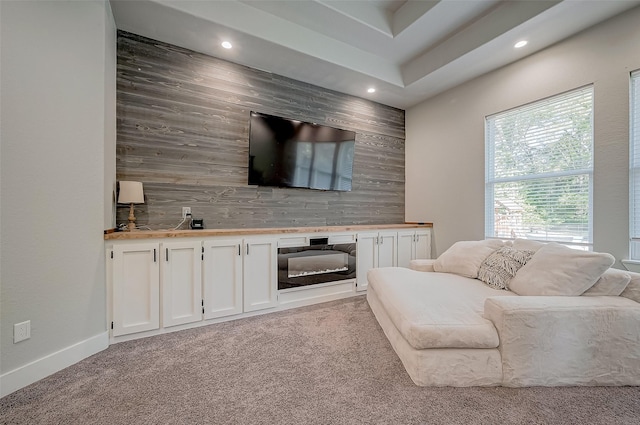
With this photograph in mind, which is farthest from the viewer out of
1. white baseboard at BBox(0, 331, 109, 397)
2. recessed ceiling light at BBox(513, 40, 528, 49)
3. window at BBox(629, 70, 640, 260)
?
recessed ceiling light at BBox(513, 40, 528, 49)

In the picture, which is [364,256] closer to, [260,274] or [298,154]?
[260,274]

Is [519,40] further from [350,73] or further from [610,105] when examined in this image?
[350,73]

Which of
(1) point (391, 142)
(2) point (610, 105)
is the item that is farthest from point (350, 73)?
(2) point (610, 105)

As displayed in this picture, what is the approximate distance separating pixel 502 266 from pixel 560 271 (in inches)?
19.3

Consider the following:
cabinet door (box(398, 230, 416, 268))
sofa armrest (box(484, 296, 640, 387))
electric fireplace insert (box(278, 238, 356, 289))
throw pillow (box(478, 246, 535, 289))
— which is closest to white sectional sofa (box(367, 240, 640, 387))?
sofa armrest (box(484, 296, 640, 387))

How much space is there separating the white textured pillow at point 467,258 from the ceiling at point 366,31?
6.85 feet

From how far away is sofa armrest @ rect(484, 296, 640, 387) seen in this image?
5.02 ft

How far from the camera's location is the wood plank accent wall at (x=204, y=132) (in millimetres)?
2518

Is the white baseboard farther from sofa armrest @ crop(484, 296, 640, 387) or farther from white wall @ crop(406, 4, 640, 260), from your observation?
white wall @ crop(406, 4, 640, 260)

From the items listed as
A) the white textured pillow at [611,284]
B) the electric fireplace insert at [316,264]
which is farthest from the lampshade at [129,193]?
the white textured pillow at [611,284]

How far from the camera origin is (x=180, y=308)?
2.31 metres

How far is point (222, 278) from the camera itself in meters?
2.48

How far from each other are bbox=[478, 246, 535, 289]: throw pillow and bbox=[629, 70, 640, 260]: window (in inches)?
32.3

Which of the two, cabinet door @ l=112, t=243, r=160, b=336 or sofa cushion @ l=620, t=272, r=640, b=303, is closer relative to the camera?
sofa cushion @ l=620, t=272, r=640, b=303
